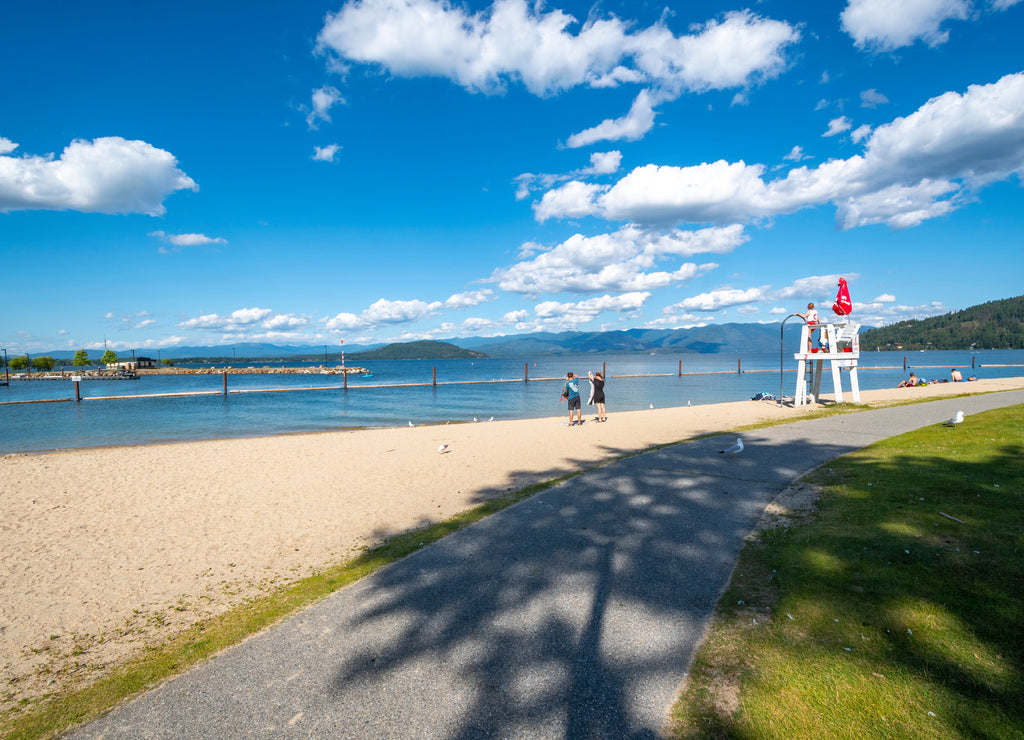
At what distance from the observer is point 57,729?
347cm

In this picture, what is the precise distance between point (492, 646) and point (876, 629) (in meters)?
2.99

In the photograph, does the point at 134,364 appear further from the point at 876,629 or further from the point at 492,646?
the point at 876,629

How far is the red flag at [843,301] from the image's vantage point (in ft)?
66.8

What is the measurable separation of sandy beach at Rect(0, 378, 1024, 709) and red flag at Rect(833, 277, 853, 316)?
633 cm

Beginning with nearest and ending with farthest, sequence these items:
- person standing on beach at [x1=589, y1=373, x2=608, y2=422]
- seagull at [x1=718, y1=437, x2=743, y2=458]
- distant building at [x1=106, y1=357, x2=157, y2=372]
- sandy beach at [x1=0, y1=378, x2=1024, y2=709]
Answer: sandy beach at [x1=0, y1=378, x2=1024, y2=709], seagull at [x1=718, y1=437, x2=743, y2=458], person standing on beach at [x1=589, y1=373, x2=608, y2=422], distant building at [x1=106, y1=357, x2=157, y2=372]

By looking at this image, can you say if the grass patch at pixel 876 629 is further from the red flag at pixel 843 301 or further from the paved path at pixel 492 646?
the red flag at pixel 843 301

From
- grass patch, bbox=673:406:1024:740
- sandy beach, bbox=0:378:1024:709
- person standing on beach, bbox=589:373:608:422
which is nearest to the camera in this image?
grass patch, bbox=673:406:1024:740

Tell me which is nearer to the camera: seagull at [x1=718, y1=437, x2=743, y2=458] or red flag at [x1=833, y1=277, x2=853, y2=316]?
seagull at [x1=718, y1=437, x2=743, y2=458]

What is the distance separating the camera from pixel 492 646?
159 inches

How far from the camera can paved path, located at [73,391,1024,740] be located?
10.8 ft

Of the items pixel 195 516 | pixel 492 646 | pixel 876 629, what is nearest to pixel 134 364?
pixel 195 516

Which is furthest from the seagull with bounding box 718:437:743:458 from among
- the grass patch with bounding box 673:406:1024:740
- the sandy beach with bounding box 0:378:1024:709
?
the grass patch with bounding box 673:406:1024:740

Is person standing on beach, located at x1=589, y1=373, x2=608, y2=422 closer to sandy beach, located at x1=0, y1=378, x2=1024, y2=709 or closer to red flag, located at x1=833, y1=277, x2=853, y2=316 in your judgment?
sandy beach, located at x1=0, y1=378, x2=1024, y2=709

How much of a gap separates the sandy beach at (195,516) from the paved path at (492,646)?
179 cm
